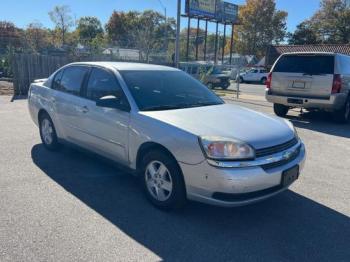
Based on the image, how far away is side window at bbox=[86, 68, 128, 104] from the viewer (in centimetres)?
462

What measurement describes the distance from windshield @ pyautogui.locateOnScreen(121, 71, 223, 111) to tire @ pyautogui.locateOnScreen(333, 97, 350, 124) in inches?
239

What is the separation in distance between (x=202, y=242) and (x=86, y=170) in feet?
8.30

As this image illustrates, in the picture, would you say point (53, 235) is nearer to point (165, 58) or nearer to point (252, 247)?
point (252, 247)

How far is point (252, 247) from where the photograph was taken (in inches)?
133

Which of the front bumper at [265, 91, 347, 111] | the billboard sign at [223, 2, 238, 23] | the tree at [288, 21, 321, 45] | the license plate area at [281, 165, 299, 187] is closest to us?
the license plate area at [281, 165, 299, 187]

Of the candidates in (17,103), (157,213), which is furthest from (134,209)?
(17,103)

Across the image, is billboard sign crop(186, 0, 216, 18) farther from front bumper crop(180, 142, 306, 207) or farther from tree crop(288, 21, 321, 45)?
front bumper crop(180, 142, 306, 207)

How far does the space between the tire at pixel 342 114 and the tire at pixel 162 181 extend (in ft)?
24.6

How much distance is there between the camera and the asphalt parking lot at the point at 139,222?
Answer: 3270mm

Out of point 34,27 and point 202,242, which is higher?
point 34,27

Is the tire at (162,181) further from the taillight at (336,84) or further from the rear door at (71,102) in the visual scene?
the taillight at (336,84)

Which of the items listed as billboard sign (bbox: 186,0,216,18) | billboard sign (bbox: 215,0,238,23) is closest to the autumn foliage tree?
billboard sign (bbox: 215,0,238,23)

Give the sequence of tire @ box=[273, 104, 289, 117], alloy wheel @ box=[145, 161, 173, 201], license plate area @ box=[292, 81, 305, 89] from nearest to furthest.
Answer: alloy wheel @ box=[145, 161, 173, 201], license plate area @ box=[292, 81, 305, 89], tire @ box=[273, 104, 289, 117]

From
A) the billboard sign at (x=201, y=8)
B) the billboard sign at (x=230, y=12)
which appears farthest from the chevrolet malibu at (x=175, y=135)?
the billboard sign at (x=230, y=12)
